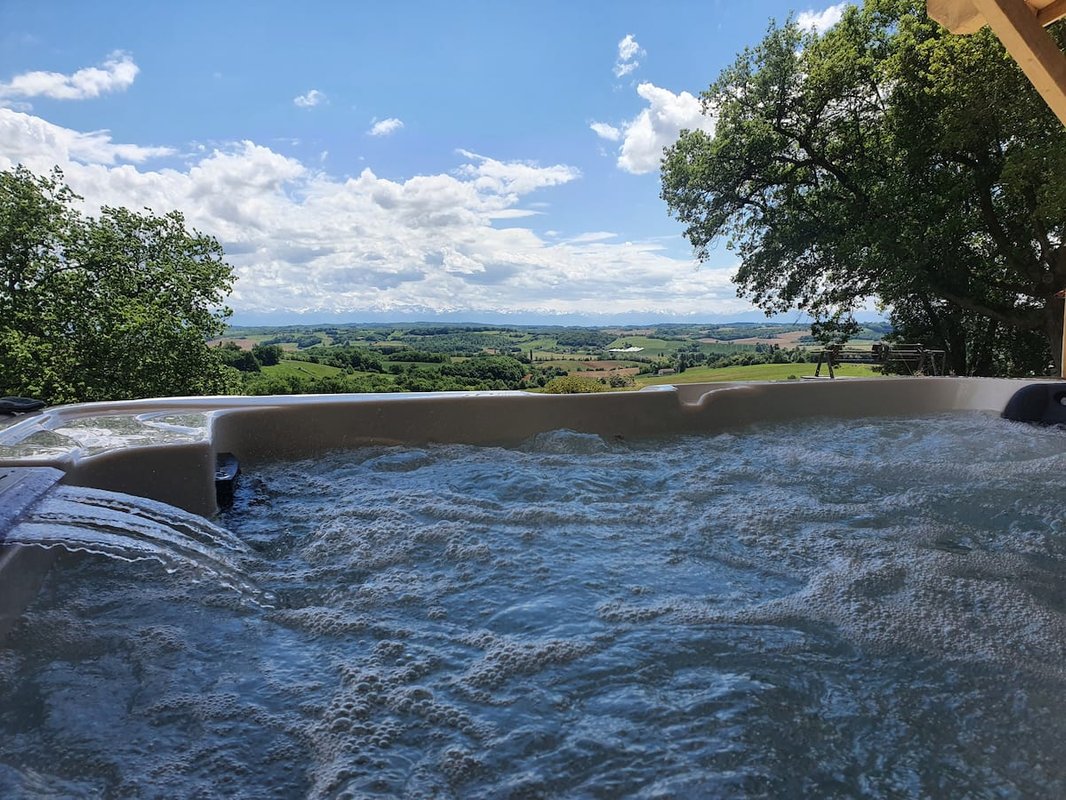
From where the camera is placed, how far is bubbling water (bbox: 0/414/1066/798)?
85 centimetres

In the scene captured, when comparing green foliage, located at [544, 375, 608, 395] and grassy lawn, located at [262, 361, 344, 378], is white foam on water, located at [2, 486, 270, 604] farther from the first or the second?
grassy lawn, located at [262, 361, 344, 378]

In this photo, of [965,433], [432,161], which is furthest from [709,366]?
[432,161]

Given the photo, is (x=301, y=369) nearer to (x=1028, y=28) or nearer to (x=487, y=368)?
(x=487, y=368)

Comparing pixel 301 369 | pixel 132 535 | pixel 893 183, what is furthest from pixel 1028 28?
pixel 301 369

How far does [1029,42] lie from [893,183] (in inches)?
166

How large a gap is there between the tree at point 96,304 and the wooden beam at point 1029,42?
711cm

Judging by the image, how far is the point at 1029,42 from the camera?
241 centimetres

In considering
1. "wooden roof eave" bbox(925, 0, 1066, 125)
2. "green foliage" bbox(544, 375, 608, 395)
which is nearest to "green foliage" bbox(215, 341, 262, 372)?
"green foliage" bbox(544, 375, 608, 395)

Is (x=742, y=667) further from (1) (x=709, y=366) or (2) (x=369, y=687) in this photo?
(1) (x=709, y=366)

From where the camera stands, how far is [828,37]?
6.82 metres

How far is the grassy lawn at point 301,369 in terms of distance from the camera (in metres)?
7.53

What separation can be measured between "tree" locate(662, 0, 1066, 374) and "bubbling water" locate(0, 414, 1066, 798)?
501cm

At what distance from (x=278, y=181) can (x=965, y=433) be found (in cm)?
928

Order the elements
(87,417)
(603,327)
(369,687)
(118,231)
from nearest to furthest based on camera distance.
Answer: (369,687), (87,417), (118,231), (603,327)
